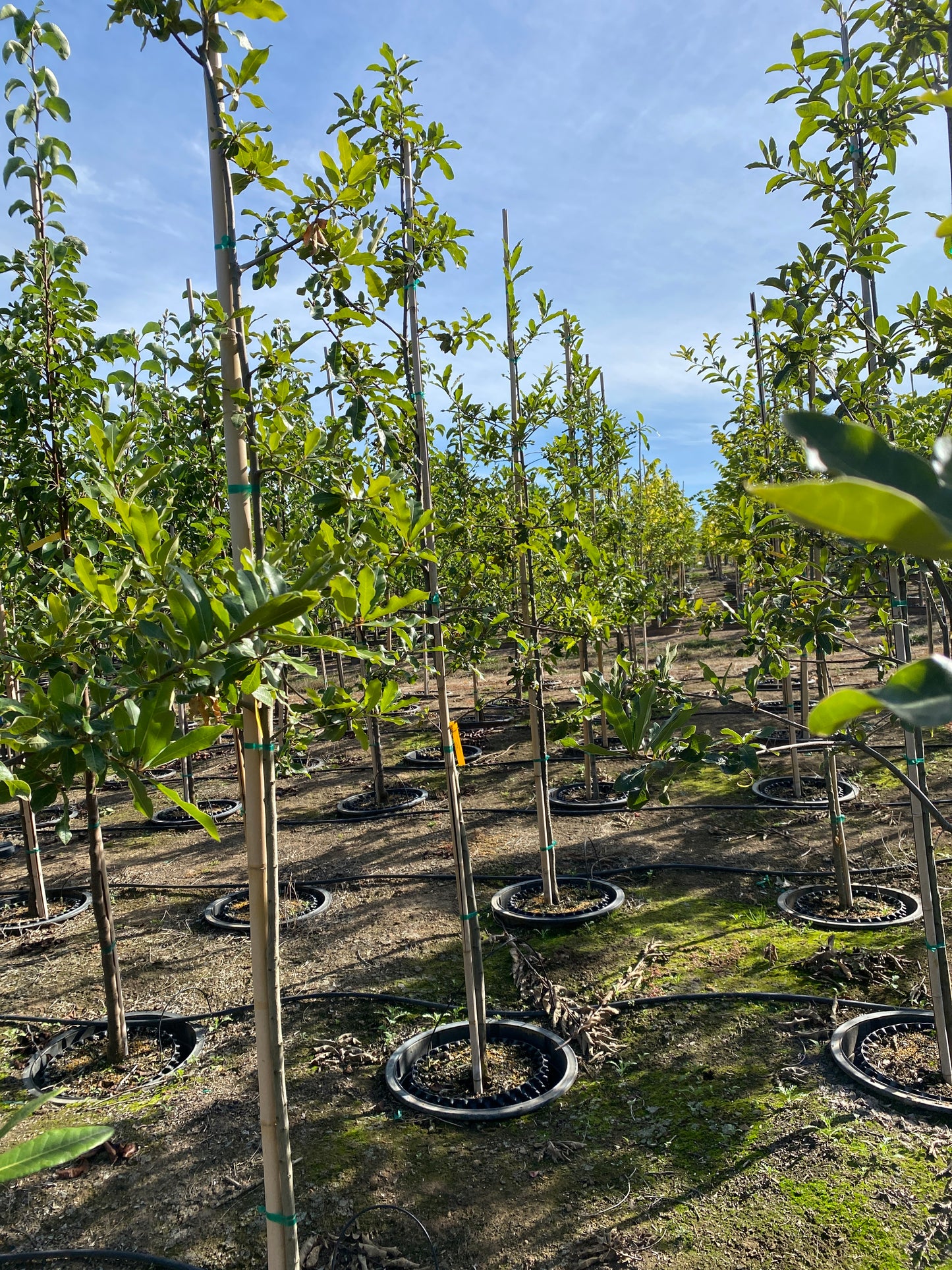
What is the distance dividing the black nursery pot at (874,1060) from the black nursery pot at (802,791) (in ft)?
9.32

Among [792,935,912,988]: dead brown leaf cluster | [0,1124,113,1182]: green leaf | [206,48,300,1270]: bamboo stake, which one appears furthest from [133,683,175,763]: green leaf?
[792,935,912,988]: dead brown leaf cluster

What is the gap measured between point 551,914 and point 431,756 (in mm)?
4598

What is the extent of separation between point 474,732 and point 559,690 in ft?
9.36

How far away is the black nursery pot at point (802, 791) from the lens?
6.36 metres

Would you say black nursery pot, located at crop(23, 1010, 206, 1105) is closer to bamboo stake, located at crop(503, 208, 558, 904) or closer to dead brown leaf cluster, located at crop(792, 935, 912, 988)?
bamboo stake, located at crop(503, 208, 558, 904)

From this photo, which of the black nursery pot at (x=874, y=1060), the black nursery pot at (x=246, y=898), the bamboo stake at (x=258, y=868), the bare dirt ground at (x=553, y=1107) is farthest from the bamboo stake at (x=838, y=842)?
the bamboo stake at (x=258, y=868)

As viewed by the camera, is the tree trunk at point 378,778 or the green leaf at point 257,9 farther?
the tree trunk at point 378,778

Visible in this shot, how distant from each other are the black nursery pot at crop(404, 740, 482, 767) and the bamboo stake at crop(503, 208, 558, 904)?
3759 millimetres

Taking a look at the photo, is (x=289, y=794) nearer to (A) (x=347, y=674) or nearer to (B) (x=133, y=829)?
(B) (x=133, y=829)

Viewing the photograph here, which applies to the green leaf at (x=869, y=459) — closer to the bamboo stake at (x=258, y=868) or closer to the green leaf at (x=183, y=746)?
the green leaf at (x=183, y=746)

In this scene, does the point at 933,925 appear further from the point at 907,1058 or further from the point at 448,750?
the point at 448,750

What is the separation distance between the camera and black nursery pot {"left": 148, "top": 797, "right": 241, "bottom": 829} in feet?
24.9

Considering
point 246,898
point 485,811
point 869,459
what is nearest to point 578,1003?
point 246,898

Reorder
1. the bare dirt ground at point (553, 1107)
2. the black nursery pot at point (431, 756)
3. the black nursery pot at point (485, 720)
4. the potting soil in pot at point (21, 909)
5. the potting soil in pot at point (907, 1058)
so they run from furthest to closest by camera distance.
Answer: the black nursery pot at point (485, 720), the black nursery pot at point (431, 756), the potting soil in pot at point (21, 909), the potting soil in pot at point (907, 1058), the bare dirt ground at point (553, 1107)
